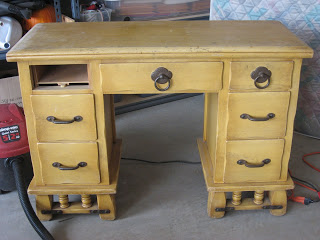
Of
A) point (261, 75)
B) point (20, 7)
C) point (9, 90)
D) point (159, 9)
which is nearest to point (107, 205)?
point (261, 75)

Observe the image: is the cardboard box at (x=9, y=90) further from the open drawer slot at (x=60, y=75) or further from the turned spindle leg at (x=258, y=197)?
the turned spindle leg at (x=258, y=197)

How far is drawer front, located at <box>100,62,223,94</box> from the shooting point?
147 cm

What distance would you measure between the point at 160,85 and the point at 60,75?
0.39m

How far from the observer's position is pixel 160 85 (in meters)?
1.50

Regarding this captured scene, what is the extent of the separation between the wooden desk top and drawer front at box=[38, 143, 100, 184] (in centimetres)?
36

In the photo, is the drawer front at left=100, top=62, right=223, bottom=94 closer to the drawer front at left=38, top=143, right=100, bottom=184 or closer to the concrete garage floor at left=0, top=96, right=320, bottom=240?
the drawer front at left=38, top=143, right=100, bottom=184

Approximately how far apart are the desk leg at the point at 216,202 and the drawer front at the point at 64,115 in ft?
1.73

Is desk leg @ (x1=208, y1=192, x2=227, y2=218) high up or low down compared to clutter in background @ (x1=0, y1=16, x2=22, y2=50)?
down

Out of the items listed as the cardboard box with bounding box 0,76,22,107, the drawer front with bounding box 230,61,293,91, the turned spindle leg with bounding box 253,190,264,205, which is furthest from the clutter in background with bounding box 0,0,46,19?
the turned spindle leg with bounding box 253,190,264,205

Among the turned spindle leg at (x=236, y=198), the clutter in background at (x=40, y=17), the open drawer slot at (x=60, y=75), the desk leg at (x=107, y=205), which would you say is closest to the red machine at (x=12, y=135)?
the open drawer slot at (x=60, y=75)

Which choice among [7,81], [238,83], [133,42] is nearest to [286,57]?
[238,83]

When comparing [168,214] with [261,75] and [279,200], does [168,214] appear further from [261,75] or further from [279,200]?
[261,75]

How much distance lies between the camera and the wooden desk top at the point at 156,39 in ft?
4.73

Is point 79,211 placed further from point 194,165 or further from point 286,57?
point 286,57
